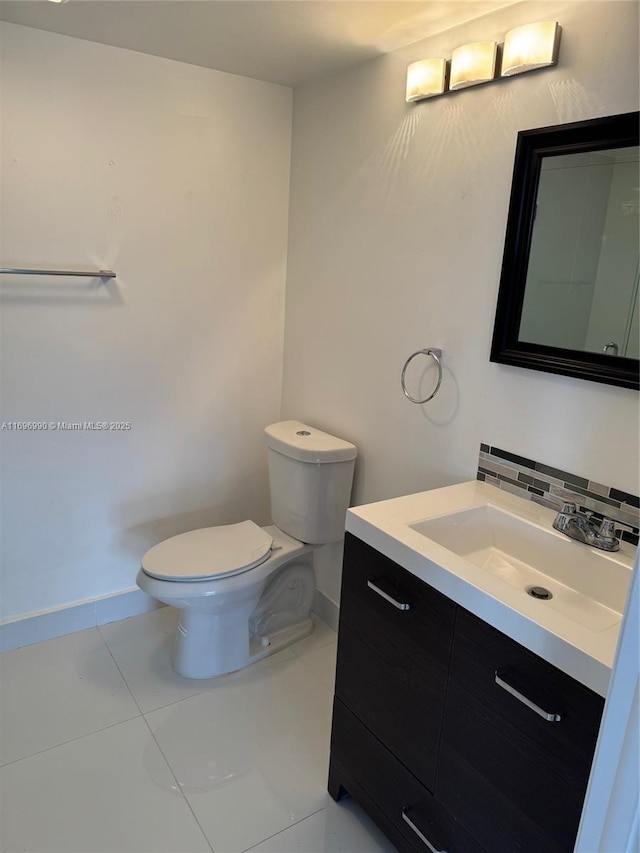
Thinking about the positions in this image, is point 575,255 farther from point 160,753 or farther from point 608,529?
point 160,753

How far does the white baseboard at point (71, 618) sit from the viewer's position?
2.23m

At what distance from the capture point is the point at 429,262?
182cm

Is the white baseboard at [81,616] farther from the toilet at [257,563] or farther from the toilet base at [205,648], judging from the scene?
the toilet base at [205,648]

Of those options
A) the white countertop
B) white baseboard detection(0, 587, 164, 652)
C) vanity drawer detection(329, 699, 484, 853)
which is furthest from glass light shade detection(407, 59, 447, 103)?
white baseboard detection(0, 587, 164, 652)

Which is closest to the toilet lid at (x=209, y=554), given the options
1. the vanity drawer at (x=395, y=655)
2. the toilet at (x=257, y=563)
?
the toilet at (x=257, y=563)

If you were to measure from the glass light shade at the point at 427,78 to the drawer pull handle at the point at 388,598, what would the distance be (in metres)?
1.37

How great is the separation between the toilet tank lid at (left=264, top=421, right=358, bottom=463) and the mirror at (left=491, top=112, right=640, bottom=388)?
0.73 metres

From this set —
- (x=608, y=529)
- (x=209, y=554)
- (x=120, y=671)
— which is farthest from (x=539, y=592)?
(x=120, y=671)

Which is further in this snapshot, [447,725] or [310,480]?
[310,480]

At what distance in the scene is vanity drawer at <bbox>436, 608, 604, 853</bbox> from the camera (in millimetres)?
991

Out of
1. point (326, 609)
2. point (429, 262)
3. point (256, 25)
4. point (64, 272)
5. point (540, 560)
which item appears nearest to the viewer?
point (540, 560)

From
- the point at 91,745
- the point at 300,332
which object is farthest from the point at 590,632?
the point at 300,332

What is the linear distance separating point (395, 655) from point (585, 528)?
542 millimetres

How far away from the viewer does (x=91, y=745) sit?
A: 1830 millimetres
